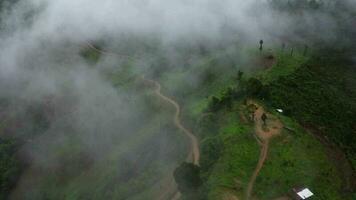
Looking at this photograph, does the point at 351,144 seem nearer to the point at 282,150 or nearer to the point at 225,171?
the point at 282,150

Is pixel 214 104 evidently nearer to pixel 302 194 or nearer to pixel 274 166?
pixel 274 166

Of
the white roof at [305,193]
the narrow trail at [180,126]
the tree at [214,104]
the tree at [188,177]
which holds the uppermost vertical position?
the white roof at [305,193]

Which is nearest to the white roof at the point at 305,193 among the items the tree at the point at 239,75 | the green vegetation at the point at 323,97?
the green vegetation at the point at 323,97

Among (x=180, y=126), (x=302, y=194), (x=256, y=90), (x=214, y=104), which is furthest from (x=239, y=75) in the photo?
(x=302, y=194)

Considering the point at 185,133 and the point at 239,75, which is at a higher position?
the point at 239,75

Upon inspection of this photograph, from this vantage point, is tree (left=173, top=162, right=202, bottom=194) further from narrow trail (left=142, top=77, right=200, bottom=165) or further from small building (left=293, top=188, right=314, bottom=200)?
small building (left=293, top=188, right=314, bottom=200)

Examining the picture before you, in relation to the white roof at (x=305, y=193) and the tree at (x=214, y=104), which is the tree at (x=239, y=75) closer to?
the tree at (x=214, y=104)

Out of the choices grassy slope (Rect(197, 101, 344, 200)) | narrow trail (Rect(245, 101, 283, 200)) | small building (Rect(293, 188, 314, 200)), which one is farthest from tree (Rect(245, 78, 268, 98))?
small building (Rect(293, 188, 314, 200))
